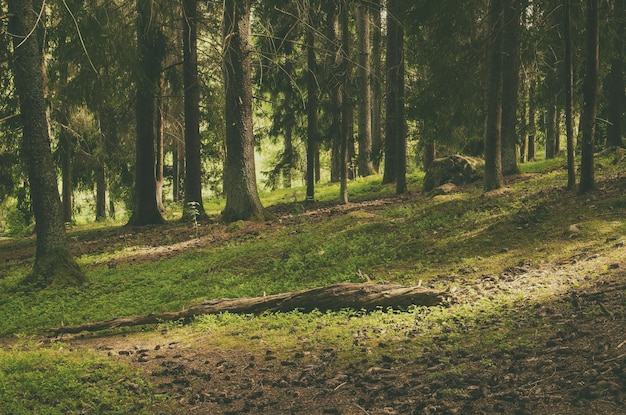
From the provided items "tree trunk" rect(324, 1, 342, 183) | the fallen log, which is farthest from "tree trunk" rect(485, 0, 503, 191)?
the fallen log

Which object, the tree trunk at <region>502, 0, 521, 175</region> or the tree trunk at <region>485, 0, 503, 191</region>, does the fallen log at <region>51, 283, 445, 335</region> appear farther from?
the tree trunk at <region>502, 0, 521, 175</region>

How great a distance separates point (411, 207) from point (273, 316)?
24.8 ft

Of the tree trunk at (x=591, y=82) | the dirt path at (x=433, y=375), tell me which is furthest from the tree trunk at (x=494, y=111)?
the dirt path at (x=433, y=375)

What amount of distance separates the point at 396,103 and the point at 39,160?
1012 centimetres

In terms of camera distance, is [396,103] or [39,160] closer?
[39,160]

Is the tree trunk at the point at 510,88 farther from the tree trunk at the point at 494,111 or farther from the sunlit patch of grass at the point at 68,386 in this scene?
the sunlit patch of grass at the point at 68,386

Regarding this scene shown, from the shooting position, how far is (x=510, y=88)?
16.1 meters

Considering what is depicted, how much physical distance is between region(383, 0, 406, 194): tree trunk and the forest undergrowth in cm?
425

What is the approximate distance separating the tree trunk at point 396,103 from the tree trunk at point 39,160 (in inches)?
353

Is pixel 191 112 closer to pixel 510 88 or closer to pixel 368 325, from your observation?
pixel 510 88

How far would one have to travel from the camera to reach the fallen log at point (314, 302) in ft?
25.5

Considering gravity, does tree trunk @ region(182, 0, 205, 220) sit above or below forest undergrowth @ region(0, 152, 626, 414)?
above

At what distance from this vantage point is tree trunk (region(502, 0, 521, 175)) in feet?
50.2

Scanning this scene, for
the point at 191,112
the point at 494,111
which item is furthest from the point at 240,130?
the point at 494,111
